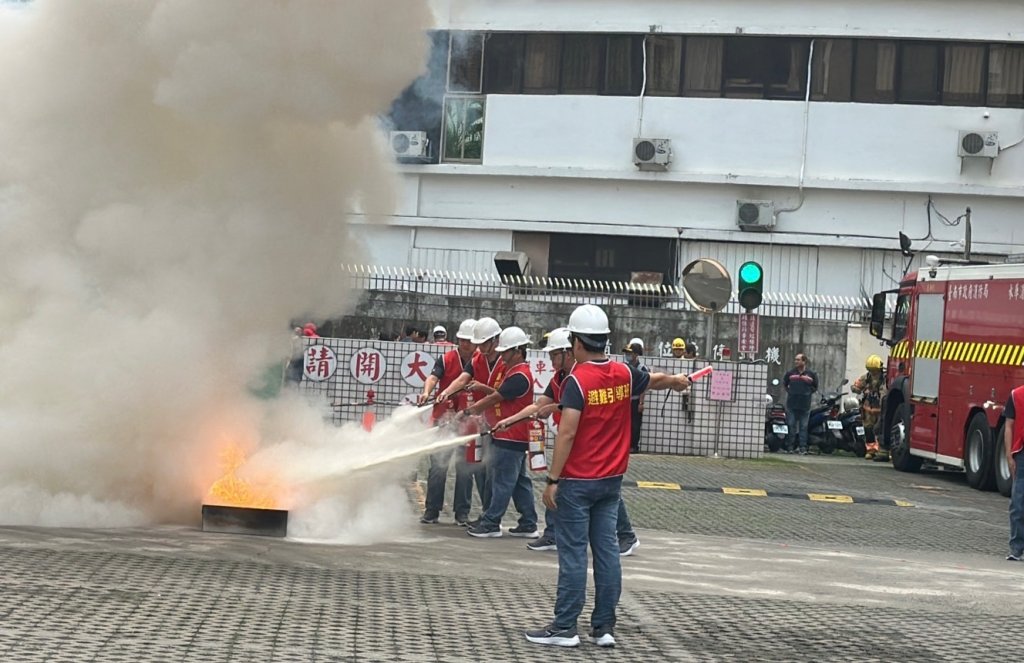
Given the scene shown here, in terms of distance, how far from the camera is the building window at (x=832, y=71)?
3195 cm

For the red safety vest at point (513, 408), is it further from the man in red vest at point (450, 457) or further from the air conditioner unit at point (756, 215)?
the air conditioner unit at point (756, 215)

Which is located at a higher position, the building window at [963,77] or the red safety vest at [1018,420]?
the building window at [963,77]

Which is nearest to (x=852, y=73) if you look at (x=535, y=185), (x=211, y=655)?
(x=535, y=185)

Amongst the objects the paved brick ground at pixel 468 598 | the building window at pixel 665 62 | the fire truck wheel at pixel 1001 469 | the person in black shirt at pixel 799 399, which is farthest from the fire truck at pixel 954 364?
the building window at pixel 665 62

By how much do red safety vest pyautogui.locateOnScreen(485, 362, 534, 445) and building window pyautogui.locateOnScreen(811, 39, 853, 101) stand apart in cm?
2115

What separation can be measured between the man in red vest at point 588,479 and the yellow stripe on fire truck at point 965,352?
38.6ft

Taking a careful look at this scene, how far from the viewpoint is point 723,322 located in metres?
27.8

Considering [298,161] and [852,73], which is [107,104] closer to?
[298,161]

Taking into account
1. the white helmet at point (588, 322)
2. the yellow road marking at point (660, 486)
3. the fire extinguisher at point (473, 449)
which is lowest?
the yellow road marking at point (660, 486)

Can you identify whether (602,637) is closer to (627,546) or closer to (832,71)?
(627,546)

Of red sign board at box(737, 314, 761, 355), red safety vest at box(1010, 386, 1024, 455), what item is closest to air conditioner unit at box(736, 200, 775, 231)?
red sign board at box(737, 314, 761, 355)

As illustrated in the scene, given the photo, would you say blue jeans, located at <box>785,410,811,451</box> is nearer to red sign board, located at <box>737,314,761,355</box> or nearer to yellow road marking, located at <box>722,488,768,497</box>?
red sign board, located at <box>737,314,761,355</box>

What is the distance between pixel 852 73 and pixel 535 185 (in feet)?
24.7

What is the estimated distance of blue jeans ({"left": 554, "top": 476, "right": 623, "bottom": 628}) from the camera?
8117mm
